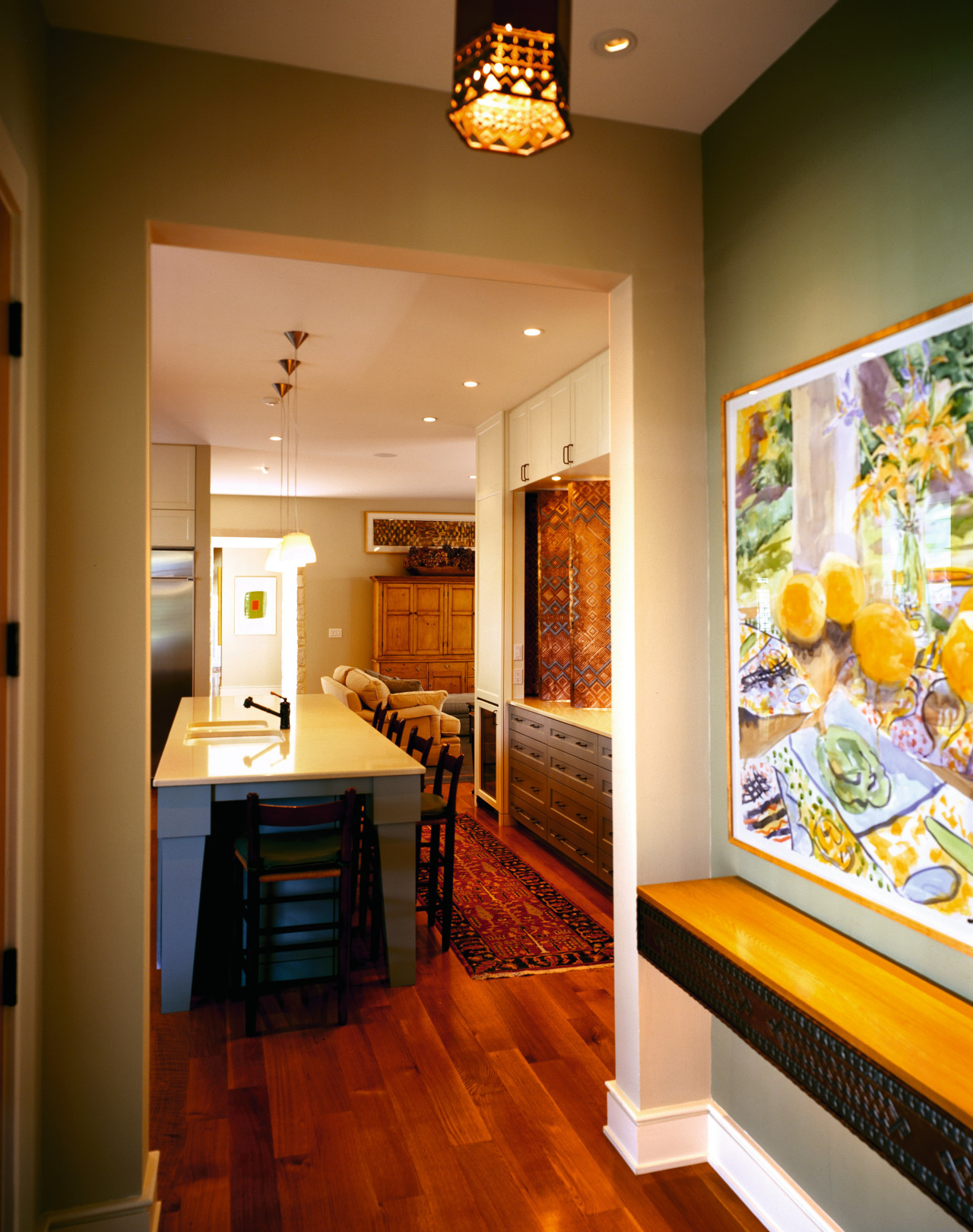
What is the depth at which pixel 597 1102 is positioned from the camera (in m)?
2.64

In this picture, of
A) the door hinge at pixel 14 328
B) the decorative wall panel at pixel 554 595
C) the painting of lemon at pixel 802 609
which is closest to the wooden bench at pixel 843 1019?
the painting of lemon at pixel 802 609

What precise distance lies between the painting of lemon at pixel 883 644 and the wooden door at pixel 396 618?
9219 millimetres

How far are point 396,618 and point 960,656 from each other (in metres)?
9.53

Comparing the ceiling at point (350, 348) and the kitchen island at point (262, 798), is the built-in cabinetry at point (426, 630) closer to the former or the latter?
the ceiling at point (350, 348)

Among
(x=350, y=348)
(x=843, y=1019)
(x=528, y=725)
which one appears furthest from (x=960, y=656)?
(x=528, y=725)

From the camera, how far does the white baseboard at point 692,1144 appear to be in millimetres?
2145

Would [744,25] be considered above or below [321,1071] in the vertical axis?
above

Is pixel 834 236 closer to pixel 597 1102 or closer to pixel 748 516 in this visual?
pixel 748 516

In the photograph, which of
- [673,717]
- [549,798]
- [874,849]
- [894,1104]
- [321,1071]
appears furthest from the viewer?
[549,798]

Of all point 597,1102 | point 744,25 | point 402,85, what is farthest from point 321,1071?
point 744,25

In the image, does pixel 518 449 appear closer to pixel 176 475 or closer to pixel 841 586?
pixel 176 475

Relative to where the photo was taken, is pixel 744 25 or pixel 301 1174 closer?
pixel 744 25

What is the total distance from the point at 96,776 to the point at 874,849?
171 centimetres

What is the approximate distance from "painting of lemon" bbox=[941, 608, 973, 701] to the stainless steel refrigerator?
264 inches
